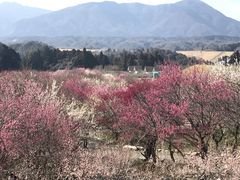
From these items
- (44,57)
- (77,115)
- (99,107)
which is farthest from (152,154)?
(44,57)

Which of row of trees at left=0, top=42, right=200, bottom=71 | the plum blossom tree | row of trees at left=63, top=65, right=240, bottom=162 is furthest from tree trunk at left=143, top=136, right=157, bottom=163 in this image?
row of trees at left=0, top=42, right=200, bottom=71

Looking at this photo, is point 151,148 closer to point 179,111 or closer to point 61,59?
point 179,111

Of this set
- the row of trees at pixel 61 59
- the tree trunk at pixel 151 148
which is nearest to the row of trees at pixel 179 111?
the tree trunk at pixel 151 148

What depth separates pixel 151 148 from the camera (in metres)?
16.9

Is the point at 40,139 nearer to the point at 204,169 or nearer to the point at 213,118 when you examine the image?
the point at 204,169

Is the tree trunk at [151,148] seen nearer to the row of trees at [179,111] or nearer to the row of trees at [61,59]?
the row of trees at [179,111]

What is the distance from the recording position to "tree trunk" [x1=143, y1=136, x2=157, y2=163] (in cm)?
1607

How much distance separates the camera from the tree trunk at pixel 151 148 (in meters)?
16.1

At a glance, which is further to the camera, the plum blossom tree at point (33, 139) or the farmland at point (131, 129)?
the farmland at point (131, 129)

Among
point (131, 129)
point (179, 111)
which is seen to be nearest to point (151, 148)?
point (131, 129)

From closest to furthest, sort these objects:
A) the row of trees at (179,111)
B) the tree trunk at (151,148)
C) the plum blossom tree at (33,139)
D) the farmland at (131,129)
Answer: the plum blossom tree at (33,139) < the farmland at (131,129) < the row of trees at (179,111) < the tree trunk at (151,148)

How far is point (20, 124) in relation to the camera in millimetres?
9859

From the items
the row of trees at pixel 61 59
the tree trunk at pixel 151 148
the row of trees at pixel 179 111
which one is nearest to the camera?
the row of trees at pixel 179 111

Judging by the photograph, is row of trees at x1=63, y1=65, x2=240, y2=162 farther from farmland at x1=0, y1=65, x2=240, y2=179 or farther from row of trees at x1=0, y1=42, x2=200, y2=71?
row of trees at x1=0, y1=42, x2=200, y2=71
